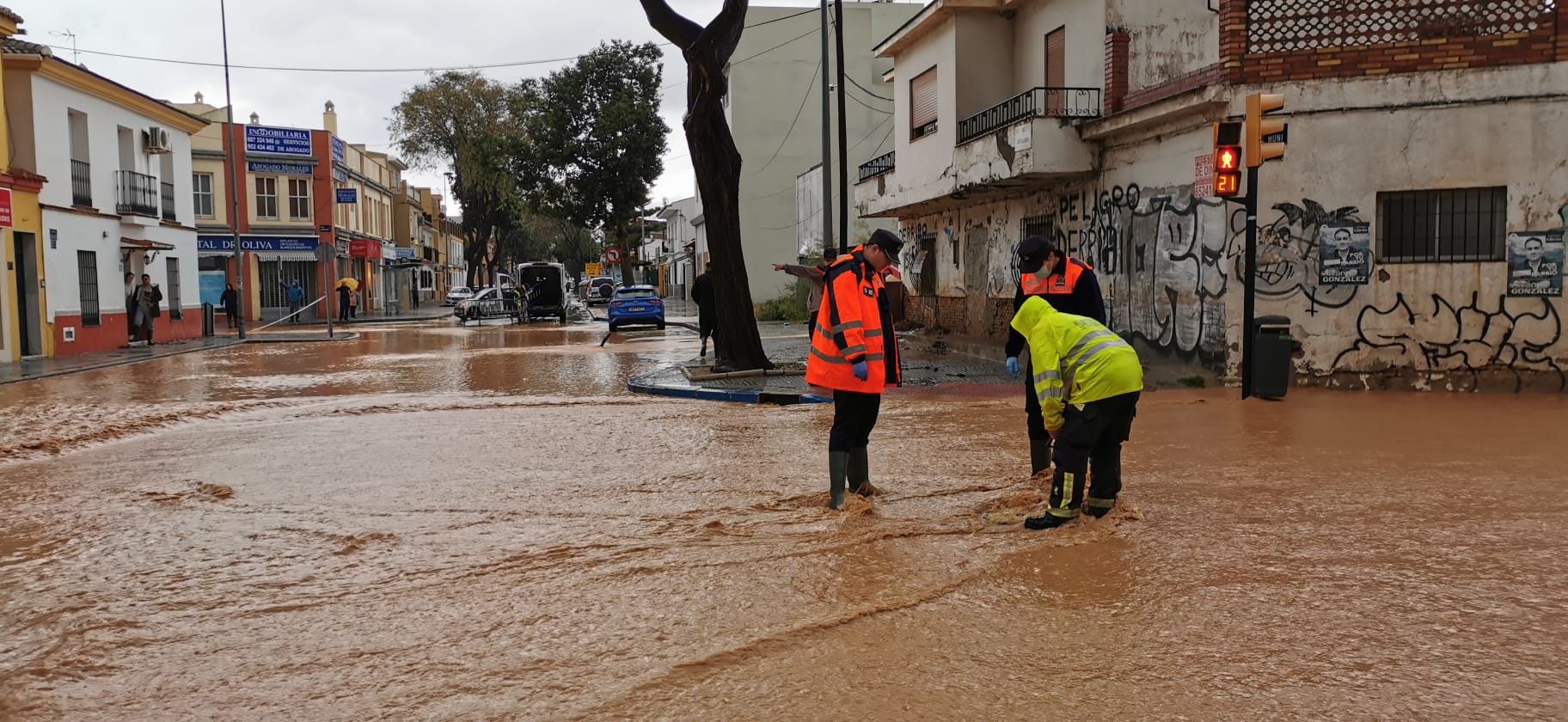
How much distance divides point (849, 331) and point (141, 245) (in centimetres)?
2470

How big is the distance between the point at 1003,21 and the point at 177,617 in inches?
751

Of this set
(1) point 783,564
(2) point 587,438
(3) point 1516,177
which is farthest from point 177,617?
(3) point 1516,177

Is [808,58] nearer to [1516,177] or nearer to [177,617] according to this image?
[1516,177]

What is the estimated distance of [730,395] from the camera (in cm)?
1367

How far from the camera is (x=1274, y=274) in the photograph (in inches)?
544

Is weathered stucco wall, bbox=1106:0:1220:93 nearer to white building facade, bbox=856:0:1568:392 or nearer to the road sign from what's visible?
white building facade, bbox=856:0:1568:392

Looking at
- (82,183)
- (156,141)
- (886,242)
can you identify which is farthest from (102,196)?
(886,242)

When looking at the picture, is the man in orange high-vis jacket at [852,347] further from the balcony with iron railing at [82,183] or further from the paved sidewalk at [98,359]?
the balcony with iron railing at [82,183]

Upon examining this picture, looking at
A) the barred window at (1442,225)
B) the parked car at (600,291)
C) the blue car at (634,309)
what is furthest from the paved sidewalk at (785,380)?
the parked car at (600,291)

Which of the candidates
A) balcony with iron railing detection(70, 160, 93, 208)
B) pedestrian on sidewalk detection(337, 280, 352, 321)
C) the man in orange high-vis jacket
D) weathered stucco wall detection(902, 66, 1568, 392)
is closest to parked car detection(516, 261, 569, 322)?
pedestrian on sidewalk detection(337, 280, 352, 321)

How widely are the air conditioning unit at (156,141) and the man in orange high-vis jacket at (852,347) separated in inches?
1016

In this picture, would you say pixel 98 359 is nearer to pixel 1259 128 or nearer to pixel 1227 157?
pixel 1227 157

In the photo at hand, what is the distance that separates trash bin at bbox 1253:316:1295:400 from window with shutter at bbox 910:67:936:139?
10.6m

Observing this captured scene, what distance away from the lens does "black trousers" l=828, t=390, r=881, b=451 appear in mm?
6805
